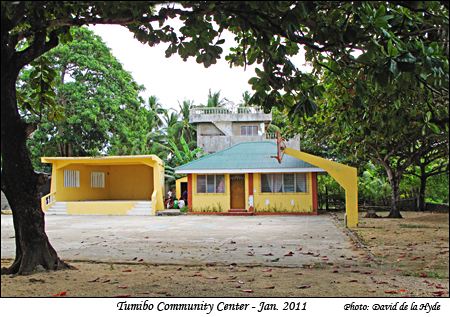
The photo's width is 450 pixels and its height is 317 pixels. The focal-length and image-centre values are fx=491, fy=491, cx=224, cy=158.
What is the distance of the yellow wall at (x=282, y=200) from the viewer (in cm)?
2197

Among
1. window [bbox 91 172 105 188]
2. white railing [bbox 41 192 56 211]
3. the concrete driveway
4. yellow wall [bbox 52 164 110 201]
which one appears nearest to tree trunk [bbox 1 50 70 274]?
the concrete driveway

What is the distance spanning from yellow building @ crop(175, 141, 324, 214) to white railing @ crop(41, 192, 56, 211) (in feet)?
21.9

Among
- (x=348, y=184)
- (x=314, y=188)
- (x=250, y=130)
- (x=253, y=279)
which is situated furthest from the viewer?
(x=250, y=130)

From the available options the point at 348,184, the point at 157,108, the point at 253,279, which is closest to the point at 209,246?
the point at 253,279

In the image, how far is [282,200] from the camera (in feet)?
72.7

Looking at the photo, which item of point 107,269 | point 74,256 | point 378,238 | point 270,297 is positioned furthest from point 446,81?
point 378,238

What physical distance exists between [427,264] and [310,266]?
182 centimetres

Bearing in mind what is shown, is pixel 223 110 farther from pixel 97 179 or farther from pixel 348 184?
pixel 348 184

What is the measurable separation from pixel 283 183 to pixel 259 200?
134 centimetres

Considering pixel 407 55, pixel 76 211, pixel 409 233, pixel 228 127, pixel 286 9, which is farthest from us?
pixel 228 127

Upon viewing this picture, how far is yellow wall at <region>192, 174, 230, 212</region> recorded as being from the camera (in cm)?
2280

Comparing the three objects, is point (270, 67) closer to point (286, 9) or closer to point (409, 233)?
point (286, 9)

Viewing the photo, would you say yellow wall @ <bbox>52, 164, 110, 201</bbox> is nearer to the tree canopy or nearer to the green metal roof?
the green metal roof

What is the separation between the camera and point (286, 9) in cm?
Result: 458
